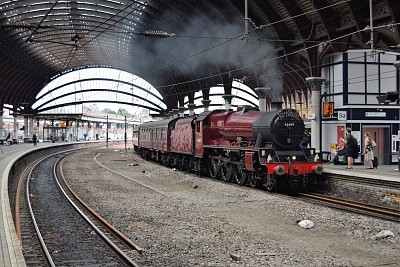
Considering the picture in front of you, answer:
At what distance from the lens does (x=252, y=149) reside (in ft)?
55.0

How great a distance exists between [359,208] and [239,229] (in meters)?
4.88

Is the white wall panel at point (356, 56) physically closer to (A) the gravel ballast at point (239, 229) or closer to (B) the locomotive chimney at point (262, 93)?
(B) the locomotive chimney at point (262, 93)

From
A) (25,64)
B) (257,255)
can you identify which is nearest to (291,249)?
(257,255)

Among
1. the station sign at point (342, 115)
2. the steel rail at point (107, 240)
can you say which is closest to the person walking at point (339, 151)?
the station sign at point (342, 115)

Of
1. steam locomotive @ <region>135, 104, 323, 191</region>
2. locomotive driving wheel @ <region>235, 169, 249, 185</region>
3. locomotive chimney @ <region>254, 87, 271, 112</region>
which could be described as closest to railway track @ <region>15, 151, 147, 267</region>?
steam locomotive @ <region>135, 104, 323, 191</region>

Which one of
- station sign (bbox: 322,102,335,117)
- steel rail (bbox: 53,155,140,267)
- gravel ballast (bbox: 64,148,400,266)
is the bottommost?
steel rail (bbox: 53,155,140,267)

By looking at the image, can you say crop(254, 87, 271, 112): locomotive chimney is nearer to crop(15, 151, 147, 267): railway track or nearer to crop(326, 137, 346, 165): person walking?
crop(326, 137, 346, 165): person walking

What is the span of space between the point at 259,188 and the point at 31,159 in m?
27.2

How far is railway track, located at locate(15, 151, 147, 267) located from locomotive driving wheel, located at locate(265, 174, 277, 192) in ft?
21.6

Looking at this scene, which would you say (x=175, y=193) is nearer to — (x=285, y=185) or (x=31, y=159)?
(x=285, y=185)

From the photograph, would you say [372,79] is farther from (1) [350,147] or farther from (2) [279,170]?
(2) [279,170]

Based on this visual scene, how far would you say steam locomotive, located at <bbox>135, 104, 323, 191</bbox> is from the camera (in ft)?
54.3

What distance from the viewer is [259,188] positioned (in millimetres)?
18172

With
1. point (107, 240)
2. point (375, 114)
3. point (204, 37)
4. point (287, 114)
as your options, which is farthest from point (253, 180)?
point (204, 37)
